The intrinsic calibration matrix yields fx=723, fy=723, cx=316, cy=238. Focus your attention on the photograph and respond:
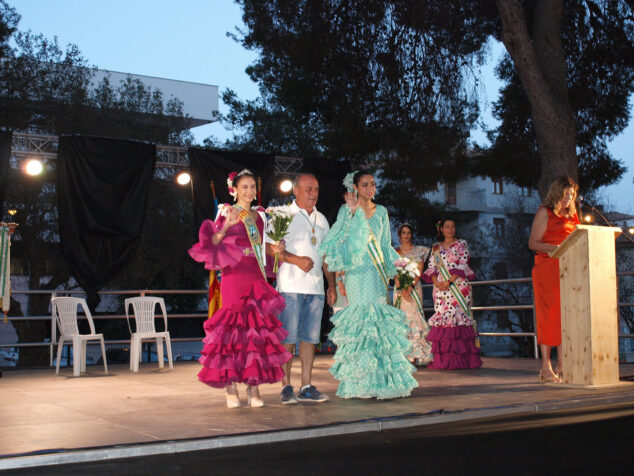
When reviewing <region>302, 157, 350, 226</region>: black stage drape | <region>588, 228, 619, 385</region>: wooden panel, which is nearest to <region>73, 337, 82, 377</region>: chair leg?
<region>302, 157, 350, 226</region>: black stage drape

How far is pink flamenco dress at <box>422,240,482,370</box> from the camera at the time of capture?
8133 mm

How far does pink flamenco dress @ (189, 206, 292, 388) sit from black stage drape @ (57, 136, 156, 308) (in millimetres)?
5611

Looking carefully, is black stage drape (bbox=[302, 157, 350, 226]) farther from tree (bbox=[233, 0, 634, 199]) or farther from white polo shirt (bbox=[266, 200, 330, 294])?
white polo shirt (bbox=[266, 200, 330, 294])

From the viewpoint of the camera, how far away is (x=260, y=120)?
21219 mm

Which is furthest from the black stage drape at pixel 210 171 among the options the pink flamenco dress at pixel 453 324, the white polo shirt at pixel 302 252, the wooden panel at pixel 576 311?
the wooden panel at pixel 576 311

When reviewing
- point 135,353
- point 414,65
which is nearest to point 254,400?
point 135,353

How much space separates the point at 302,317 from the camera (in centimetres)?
546

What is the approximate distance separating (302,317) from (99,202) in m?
5.84

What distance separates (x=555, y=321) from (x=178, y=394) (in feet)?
10.9

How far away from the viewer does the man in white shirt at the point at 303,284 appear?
5379 millimetres

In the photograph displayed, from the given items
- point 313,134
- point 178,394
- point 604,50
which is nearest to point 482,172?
point 604,50

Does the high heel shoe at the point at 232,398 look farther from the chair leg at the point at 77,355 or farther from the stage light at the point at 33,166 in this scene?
the stage light at the point at 33,166

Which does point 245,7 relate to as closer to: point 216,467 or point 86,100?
point 86,100

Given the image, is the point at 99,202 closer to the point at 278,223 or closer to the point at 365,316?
the point at 278,223
